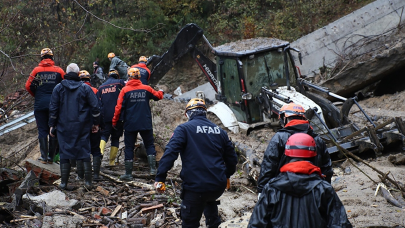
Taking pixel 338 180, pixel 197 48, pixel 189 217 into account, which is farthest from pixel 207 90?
pixel 189 217

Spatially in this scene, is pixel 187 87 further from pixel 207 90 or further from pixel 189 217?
pixel 189 217

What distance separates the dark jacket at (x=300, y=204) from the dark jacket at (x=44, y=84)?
5.46 meters

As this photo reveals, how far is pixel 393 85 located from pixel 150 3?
36.9ft

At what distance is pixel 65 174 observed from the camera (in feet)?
23.0

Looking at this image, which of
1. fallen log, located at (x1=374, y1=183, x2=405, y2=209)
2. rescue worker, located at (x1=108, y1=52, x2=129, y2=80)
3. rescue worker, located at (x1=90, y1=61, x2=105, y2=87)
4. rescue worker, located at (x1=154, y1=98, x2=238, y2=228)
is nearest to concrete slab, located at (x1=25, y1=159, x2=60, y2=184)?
rescue worker, located at (x1=154, y1=98, x2=238, y2=228)

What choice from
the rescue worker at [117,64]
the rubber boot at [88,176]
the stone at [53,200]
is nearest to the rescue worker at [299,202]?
the stone at [53,200]

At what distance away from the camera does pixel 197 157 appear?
15.6 feet

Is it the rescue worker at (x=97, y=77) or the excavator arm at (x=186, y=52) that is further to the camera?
the rescue worker at (x=97, y=77)

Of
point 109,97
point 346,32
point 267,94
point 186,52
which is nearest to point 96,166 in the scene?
point 109,97

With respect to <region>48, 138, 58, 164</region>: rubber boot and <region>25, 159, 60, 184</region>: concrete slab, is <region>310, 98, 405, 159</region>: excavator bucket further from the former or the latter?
<region>48, 138, 58, 164</region>: rubber boot

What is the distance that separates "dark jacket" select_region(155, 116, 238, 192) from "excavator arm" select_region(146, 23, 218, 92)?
7298 millimetres

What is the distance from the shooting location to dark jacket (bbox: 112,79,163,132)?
778 centimetres

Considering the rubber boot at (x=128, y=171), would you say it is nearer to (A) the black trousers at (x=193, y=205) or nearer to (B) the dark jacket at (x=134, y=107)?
(B) the dark jacket at (x=134, y=107)

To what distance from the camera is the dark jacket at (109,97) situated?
8508 mm
